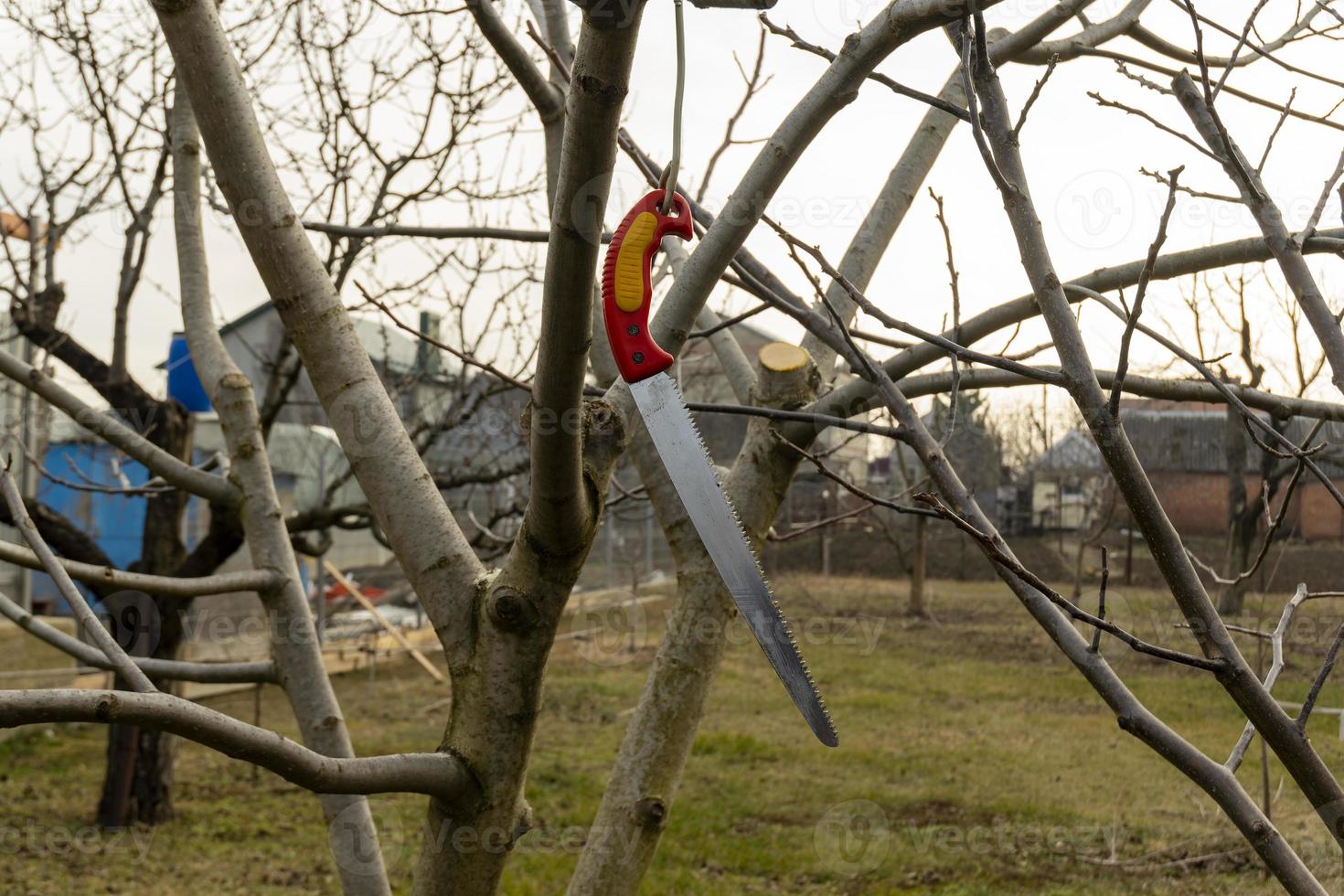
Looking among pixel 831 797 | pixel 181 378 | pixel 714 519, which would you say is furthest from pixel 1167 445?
pixel 714 519

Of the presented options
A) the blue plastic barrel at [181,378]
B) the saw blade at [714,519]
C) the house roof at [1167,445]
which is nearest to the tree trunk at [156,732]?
the blue plastic barrel at [181,378]

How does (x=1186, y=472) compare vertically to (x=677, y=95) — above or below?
above

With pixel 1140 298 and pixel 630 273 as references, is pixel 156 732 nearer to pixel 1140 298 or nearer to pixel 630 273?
pixel 630 273

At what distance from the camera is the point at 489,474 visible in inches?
269

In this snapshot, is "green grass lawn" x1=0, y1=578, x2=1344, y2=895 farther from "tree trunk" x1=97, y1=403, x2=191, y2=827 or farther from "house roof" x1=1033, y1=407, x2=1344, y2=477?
"house roof" x1=1033, y1=407, x2=1344, y2=477

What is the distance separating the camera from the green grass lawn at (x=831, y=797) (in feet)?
19.6

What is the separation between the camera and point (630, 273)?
1249 mm

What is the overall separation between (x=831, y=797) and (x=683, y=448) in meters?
6.63

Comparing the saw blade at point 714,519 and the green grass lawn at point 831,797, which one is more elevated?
the saw blade at point 714,519

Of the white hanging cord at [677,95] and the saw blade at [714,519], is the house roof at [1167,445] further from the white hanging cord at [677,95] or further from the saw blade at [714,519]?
the white hanging cord at [677,95]

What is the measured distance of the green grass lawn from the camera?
5.97 metres

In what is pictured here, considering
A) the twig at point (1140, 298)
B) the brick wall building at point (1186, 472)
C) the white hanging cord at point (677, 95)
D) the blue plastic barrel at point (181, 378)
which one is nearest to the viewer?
the white hanging cord at point (677, 95)

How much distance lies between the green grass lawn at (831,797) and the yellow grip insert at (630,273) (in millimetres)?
4641

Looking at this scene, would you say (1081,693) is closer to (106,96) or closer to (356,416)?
(106,96)
